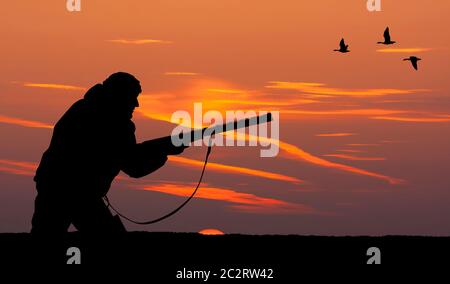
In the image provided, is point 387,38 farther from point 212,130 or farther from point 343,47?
point 212,130

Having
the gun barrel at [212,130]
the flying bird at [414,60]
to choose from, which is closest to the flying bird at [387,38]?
the flying bird at [414,60]

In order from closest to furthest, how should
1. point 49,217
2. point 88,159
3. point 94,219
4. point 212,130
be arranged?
point 49,217 < point 94,219 < point 88,159 < point 212,130

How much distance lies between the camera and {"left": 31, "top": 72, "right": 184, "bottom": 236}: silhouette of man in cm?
1394

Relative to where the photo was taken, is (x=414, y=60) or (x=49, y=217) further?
(x=414, y=60)

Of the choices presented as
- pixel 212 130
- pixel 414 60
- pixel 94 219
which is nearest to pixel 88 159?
pixel 94 219

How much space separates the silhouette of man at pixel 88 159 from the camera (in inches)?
549

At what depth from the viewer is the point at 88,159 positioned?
1423 cm

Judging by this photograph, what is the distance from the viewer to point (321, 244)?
57.3ft

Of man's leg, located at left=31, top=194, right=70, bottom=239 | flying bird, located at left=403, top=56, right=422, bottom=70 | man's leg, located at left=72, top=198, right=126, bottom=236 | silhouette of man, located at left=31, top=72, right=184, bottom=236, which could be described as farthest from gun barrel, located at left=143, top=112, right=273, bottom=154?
flying bird, located at left=403, top=56, right=422, bottom=70

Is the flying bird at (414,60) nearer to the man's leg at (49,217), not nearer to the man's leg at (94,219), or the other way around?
the man's leg at (94,219)

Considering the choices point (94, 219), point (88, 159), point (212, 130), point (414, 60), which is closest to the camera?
point (94, 219)

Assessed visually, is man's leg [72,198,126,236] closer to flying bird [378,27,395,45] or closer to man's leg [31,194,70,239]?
man's leg [31,194,70,239]
